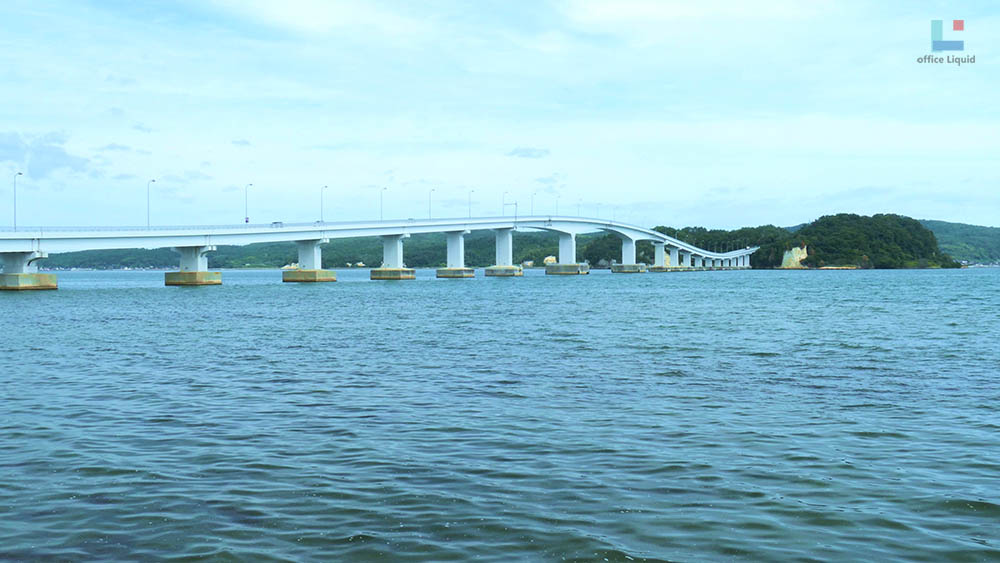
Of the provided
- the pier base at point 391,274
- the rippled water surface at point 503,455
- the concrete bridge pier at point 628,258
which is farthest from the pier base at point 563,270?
the rippled water surface at point 503,455

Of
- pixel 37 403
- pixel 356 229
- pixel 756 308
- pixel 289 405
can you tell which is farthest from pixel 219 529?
pixel 356 229

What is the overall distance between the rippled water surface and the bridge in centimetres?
6641

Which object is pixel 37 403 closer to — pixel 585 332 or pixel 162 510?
pixel 162 510

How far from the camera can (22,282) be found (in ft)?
281

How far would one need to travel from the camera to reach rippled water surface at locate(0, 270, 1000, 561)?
26.1 feet

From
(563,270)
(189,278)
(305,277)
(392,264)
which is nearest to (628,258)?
(563,270)

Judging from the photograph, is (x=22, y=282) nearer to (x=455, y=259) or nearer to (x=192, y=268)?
(x=192, y=268)

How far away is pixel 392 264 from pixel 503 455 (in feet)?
411

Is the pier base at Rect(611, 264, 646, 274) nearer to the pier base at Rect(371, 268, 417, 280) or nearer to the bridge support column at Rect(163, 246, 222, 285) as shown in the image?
the pier base at Rect(371, 268, 417, 280)

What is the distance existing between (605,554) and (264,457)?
18.8 feet

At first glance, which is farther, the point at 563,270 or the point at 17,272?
the point at 563,270

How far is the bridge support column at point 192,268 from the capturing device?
4077 inches

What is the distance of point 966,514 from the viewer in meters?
8.73

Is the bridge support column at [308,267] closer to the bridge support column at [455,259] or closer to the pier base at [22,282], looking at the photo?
the bridge support column at [455,259]
